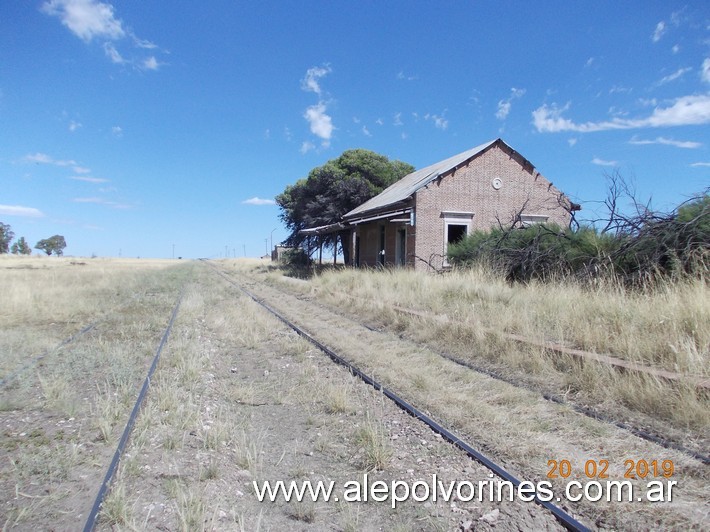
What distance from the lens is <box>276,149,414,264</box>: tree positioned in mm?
33469

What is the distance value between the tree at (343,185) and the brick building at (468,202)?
1061cm

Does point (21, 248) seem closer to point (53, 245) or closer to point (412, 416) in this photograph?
point (53, 245)

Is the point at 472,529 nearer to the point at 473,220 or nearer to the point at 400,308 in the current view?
the point at 400,308

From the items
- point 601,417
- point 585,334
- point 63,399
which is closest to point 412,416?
point 601,417

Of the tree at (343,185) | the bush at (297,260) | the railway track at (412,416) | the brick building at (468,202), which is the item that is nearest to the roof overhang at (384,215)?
the brick building at (468,202)

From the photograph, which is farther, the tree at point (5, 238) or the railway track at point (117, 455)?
the tree at point (5, 238)

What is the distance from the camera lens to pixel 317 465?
3.94m

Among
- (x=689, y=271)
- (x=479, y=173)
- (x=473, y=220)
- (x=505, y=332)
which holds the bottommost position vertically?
(x=505, y=332)

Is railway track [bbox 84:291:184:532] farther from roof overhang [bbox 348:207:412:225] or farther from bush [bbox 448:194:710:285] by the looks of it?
roof overhang [bbox 348:207:412:225]

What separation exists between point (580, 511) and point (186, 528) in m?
2.63

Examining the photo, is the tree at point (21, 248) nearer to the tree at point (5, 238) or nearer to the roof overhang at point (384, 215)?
the tree at point (5, 238)

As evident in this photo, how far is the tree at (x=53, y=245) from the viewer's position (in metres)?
123

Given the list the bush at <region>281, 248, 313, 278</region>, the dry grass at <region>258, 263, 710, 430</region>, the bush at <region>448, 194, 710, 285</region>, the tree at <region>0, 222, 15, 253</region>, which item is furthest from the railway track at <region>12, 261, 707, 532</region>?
the tree at <region>0, 222, 15, 253</region>

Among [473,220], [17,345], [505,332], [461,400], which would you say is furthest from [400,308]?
[473,220]
